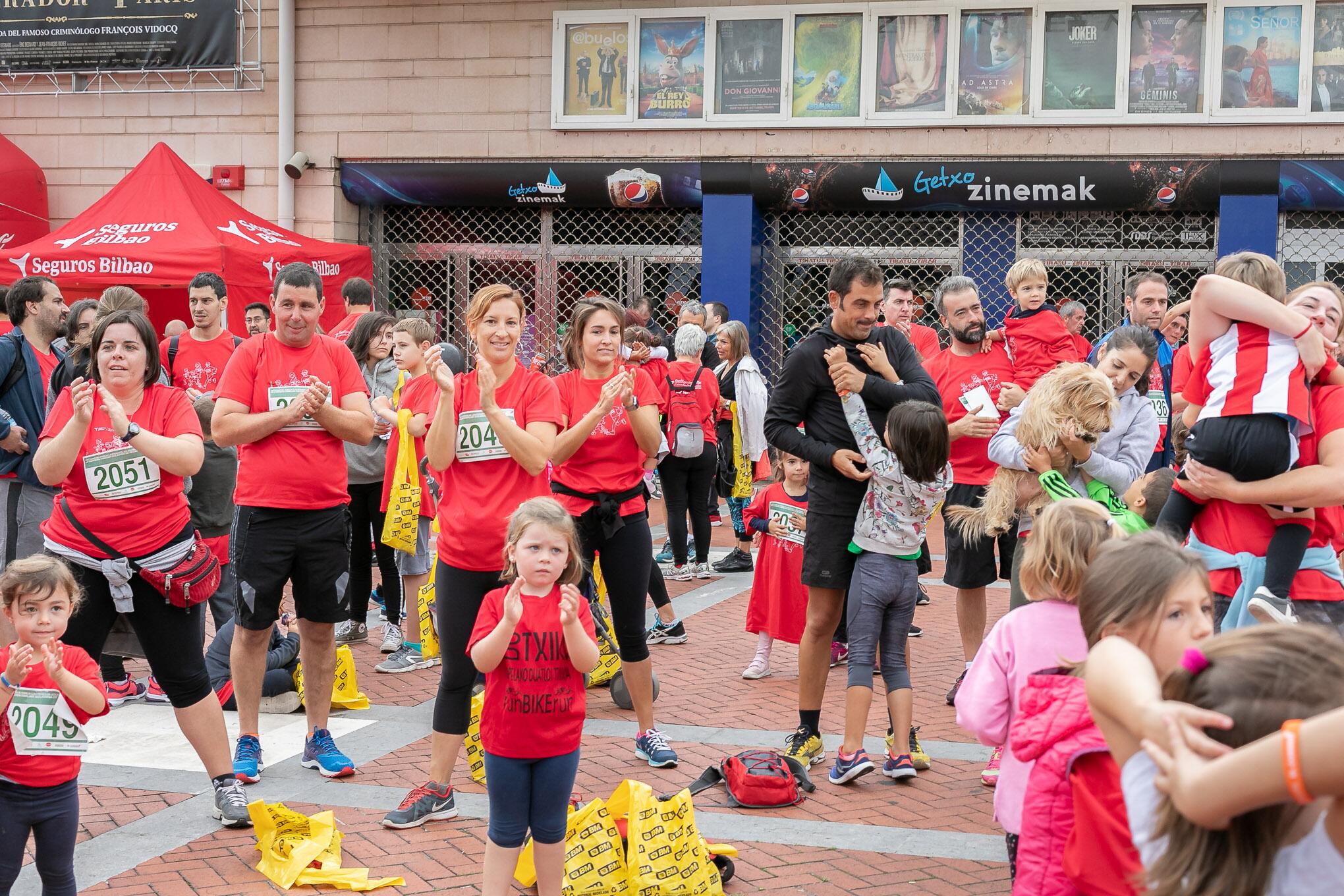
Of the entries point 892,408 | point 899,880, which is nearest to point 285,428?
point 892,408

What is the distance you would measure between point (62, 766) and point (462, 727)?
1.57 meters

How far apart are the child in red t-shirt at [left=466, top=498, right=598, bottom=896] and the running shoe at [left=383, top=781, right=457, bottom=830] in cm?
112

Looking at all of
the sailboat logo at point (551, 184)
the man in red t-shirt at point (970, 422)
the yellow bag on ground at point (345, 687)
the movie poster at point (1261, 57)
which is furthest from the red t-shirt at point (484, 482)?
the movie poster at point (1261, 57)

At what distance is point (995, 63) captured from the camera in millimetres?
14469

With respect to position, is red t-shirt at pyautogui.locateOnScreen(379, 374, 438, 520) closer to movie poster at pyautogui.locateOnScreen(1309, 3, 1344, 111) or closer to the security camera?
the security camera

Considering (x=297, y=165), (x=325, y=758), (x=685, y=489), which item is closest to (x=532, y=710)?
(x=325, y=758)

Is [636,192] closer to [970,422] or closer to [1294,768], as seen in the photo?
[970,422]

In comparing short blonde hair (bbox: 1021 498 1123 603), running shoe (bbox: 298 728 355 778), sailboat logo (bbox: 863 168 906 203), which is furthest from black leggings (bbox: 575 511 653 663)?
sailboat logo (bbox: 863 168 906 203)

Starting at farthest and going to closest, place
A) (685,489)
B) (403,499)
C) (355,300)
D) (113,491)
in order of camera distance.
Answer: (685,489) → (355,300) → (403,499) → (113,491)

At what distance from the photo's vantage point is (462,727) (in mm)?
5008

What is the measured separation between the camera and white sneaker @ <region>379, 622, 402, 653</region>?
779 centimetres

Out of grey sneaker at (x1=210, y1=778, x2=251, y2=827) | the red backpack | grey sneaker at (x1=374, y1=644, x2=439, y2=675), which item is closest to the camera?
grey sneaker at (x1=210, y1=778, x2=251, y2=827)

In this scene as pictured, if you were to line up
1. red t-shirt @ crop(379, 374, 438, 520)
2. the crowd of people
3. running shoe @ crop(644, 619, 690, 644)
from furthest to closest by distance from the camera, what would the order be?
running shoe @ crop(644, 619, 690, 644), red t-shirt @ crop(379, 374, 438, 520), the crowd of people

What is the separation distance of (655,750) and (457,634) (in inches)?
46.9
